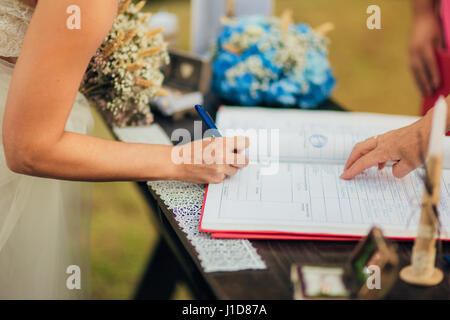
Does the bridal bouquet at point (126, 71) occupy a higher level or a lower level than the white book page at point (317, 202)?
higher

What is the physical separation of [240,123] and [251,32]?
0.32 metres

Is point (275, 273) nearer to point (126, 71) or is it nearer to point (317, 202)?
point (317, 202)

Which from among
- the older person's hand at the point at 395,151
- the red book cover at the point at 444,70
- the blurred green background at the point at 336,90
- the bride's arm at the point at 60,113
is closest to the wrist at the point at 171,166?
the bride's arm at the point at 60,113

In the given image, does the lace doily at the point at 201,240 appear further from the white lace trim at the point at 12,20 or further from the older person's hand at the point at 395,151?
the white lace trim at the point at 12,20

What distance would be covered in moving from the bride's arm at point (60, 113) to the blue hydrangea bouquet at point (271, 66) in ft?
1.56

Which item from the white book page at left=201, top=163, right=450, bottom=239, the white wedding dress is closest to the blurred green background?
the white wedding dress

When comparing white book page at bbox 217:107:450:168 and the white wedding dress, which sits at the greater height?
white book page at bbox 217:107:450:168

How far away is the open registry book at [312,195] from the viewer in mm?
756

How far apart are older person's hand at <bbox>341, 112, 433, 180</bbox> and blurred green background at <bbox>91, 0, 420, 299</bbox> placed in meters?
1.02

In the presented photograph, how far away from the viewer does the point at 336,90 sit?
3.37 m

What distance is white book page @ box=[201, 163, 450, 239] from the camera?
2.47ft

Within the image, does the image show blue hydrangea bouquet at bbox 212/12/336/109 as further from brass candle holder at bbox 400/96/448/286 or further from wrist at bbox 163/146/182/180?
brass candle holder at bbox 400/96/448/286
